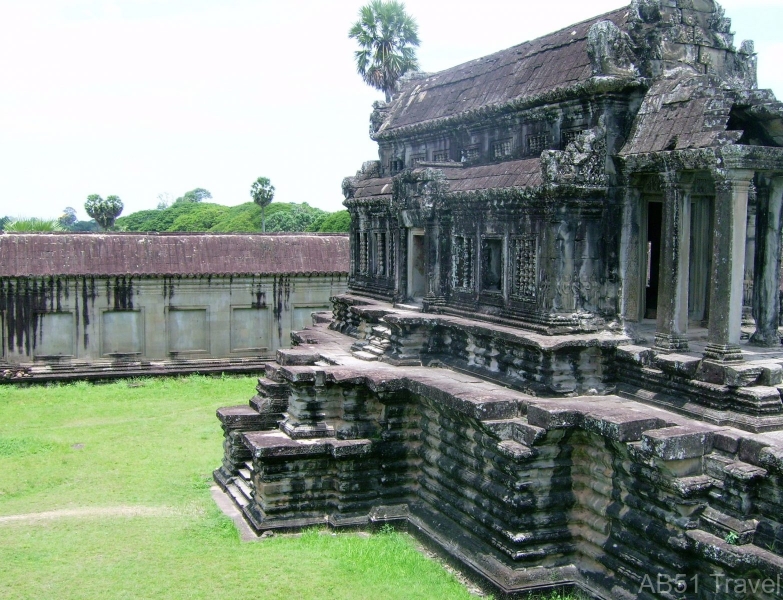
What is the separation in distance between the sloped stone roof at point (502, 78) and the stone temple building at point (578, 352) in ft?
0.25

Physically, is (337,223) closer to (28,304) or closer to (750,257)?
(28,304)

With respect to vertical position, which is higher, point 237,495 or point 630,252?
point 630,252

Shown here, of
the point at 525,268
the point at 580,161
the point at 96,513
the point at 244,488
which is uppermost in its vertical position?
the point at 580,161

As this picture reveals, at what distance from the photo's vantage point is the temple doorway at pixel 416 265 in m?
15.7

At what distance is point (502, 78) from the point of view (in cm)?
1452

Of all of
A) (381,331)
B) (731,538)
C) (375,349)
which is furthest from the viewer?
(381,331)

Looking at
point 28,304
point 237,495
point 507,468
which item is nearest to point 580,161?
point 507,468

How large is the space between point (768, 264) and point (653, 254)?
1694 millimetres

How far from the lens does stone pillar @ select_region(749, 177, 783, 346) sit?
11.7 meters

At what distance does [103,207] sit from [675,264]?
37.5 m

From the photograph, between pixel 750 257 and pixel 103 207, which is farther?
pixel 103 207

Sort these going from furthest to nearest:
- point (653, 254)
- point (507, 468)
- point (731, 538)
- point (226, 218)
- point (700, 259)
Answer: point (226, 218) < point (653, 254) < point (700, 259) < point (507, 468) < point (731, 538)

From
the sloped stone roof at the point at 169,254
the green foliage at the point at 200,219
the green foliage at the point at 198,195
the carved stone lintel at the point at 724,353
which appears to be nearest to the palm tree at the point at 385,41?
the sloped stone roof at the point at 169,254

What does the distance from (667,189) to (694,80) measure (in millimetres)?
1483
